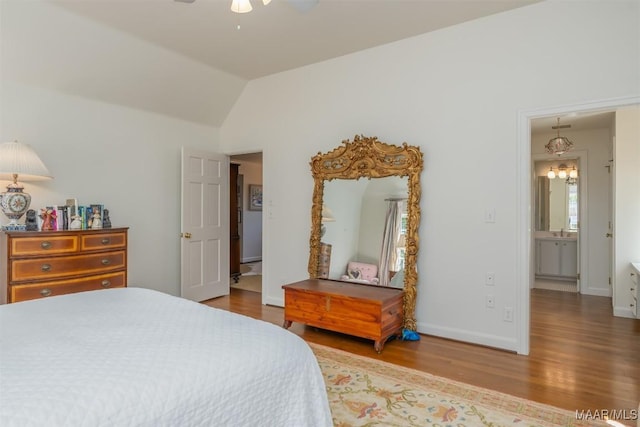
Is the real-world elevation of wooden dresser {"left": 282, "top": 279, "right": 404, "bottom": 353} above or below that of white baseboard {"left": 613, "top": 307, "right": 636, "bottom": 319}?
above

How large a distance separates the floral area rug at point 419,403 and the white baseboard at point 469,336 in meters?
0.87

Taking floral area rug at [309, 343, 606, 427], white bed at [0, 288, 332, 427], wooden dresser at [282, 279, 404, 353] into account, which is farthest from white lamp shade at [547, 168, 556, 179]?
white bed at [0, 288, 332, 427]

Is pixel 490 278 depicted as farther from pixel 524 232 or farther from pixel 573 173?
pixel 573 173

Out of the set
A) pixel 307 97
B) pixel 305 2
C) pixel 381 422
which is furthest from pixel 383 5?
pixel 381 422

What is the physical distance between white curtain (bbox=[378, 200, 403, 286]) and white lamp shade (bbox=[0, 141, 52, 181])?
10.4ft

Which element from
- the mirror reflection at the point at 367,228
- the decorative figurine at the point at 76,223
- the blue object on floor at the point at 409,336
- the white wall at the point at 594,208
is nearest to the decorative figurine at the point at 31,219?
the decorative figurine at the point at 76,223

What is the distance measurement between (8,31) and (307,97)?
277cm

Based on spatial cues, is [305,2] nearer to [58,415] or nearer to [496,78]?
[496,78]

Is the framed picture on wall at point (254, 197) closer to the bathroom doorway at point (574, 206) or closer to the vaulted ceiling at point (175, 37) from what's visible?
the vaulted ceiling at point (175, 37)

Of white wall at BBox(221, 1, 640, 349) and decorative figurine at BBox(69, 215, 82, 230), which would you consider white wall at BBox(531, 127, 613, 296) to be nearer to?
white wall at BBox(221, 1, 640, 349)

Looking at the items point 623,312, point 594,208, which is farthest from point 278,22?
point 594,208

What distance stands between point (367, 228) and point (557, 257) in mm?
4737

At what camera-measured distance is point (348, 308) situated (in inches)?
132

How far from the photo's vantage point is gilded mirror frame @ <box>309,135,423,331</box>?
356cm
